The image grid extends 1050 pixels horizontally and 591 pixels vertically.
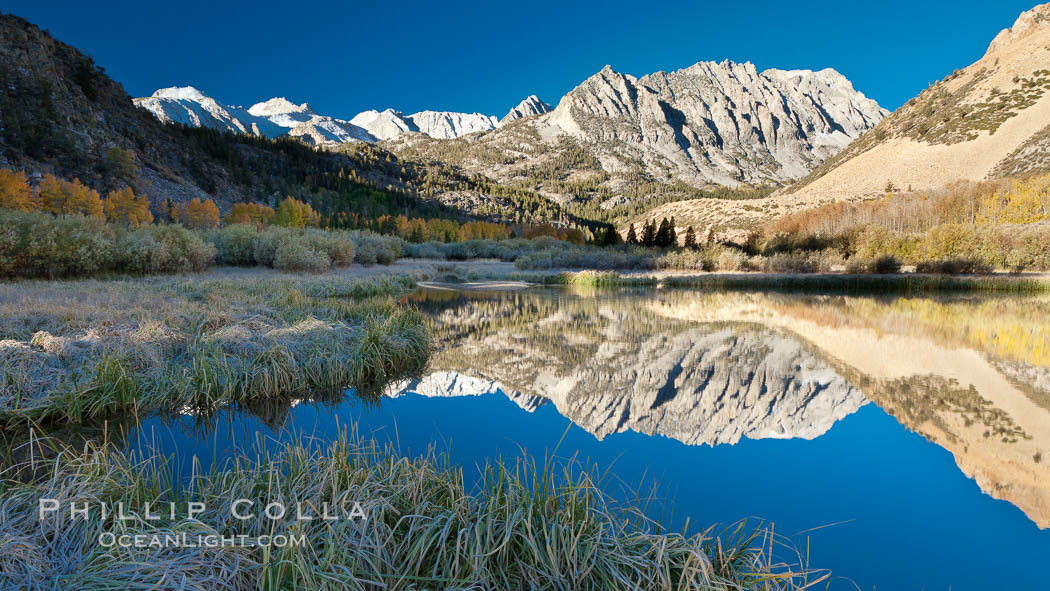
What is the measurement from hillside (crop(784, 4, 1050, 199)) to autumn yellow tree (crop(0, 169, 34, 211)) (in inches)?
3565

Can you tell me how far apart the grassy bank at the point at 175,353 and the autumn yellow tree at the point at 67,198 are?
→ 44.3m

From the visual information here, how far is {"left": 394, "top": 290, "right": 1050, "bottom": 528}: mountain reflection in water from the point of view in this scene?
5.03 m

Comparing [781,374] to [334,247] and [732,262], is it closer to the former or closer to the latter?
[334,247]

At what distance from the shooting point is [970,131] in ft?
241

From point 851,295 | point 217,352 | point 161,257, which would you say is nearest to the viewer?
point 217,352

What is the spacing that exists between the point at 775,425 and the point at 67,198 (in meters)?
60.0

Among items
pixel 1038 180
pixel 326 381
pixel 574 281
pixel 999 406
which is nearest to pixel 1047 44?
pixel 1038 180

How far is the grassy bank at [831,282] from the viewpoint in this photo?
64.2 feet

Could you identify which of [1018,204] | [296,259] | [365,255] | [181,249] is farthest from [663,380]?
[1018,204]

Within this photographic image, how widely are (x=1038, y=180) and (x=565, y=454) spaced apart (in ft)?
188

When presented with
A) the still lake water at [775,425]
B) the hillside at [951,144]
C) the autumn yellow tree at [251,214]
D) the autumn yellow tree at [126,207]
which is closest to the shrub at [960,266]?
the still lake water at [775,425]

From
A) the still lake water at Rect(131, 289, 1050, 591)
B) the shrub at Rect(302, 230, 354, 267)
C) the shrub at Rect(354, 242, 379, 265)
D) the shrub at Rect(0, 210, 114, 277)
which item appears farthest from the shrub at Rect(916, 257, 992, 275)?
the shrub at Rect(0, 210, 114, 277)

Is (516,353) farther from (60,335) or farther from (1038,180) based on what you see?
(1038,180)

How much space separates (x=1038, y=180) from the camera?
127 ft
